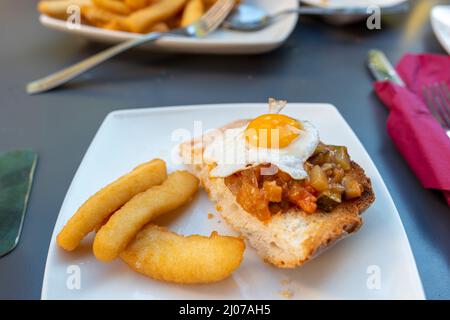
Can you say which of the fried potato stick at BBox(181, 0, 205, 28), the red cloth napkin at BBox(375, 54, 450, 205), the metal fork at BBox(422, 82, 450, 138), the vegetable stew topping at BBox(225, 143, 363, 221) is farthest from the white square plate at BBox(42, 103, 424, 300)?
the fried potato stick at BBox(181, 0, 205, 28)

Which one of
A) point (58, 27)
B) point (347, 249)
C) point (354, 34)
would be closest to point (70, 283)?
point (347, 249)

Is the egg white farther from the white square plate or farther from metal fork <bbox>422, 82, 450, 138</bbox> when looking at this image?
metal fork <bbox>422, 82, 450, 138</bbox>

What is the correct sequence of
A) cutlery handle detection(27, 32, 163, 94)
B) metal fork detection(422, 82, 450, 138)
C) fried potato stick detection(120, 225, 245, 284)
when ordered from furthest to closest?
cutlery handle detection(27, 32, 163, 94) < metal fork detection(422, 82, 450, 138) < fried potato stick detection(120, 225, 245, 284)

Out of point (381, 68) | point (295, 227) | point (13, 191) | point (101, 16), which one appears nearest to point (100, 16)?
point (101, 16)

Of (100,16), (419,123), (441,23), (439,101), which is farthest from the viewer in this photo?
(441,23)

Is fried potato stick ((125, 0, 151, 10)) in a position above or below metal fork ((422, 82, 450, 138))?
above

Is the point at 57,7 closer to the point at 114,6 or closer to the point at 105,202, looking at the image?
the point at 114,6
